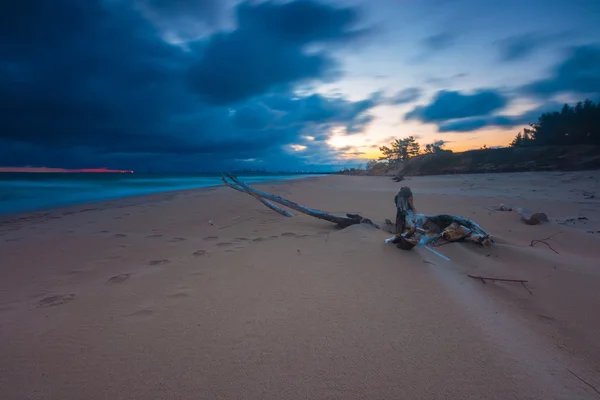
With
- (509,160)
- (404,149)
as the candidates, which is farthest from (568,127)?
(404,149)

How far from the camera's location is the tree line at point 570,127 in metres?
14.9

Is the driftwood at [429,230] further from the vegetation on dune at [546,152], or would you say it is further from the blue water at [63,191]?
the vegetation on dune at [546,152]

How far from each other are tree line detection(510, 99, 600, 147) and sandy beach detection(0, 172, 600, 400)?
18102mm

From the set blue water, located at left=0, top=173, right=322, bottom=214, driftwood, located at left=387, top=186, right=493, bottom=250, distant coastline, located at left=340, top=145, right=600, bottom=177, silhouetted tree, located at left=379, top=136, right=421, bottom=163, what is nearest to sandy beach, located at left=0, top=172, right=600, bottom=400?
driftwood, located at left=387, top=186, right=493, bottom=250

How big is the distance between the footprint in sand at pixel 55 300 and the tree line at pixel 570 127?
2206cm

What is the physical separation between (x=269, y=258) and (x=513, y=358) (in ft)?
6.87

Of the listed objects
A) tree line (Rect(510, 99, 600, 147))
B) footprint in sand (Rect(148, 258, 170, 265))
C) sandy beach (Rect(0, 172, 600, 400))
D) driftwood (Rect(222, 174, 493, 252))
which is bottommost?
sandy beach (Rect(0, 172, 600, 400))

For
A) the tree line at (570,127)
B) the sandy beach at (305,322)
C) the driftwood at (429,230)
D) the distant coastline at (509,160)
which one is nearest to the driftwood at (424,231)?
the driftwood at (429,230)

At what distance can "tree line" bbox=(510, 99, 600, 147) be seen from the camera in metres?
14.9

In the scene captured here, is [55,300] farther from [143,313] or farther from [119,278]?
[143,313]

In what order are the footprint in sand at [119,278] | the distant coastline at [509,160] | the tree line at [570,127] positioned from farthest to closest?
1. the tree line at [570,127]
2. the distant coastline at [509,160]
3. the footprint in sand at [119,278]

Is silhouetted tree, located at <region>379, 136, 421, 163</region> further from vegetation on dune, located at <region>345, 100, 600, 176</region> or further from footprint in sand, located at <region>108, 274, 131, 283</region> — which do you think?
footprint in sand, located at <region>108, 274, 131, 283</region>

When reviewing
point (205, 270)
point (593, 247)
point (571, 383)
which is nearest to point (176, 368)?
point (205, 270)

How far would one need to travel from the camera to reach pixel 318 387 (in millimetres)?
1162
